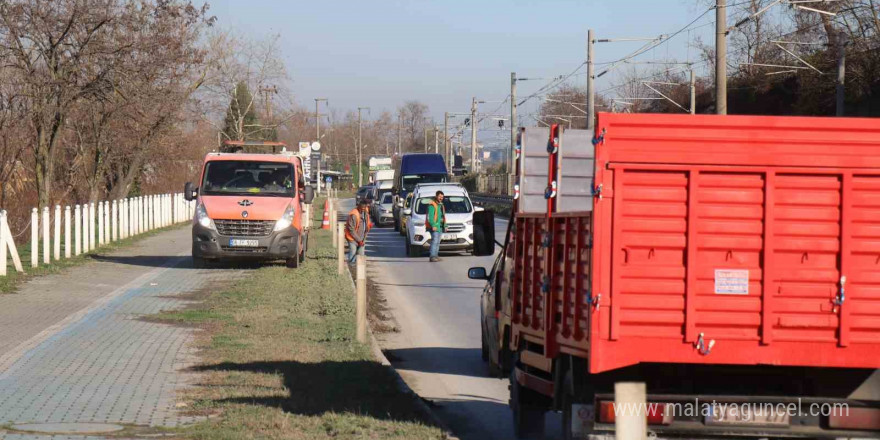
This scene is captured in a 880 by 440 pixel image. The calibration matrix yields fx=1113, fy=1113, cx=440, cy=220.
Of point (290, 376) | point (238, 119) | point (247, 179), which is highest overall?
point (238, 119)

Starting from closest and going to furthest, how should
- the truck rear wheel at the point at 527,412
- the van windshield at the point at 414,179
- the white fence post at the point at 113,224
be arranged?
the truck rear wheel at the point at 527,412
the white fence post at the point at 113,224
the van windshield at the point at 414,179

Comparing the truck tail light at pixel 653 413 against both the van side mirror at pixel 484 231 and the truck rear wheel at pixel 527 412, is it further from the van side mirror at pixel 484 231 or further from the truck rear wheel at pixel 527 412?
the van side mirror at pixel 484 231

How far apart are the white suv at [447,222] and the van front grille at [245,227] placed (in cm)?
651

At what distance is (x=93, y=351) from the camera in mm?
11281

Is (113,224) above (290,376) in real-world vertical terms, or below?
above

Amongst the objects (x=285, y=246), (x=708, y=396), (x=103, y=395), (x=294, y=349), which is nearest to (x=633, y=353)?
(x=708, y=396)

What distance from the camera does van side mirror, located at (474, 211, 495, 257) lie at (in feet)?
29.6

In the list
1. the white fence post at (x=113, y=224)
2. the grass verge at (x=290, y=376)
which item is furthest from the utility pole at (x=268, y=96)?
the grass verge at (x=290, y=376)

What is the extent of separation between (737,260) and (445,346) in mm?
Result: 8055

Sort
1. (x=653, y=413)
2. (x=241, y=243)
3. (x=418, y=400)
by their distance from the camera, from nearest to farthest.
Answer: (x=653, y=413) → (x=418, y=400) → (x=241, y=243)

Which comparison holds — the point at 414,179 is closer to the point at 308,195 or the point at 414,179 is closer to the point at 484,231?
the point at 308,195

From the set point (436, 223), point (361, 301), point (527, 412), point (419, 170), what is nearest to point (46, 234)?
point (436, 223)

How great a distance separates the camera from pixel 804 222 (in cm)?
595

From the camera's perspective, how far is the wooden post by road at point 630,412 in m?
5.27
